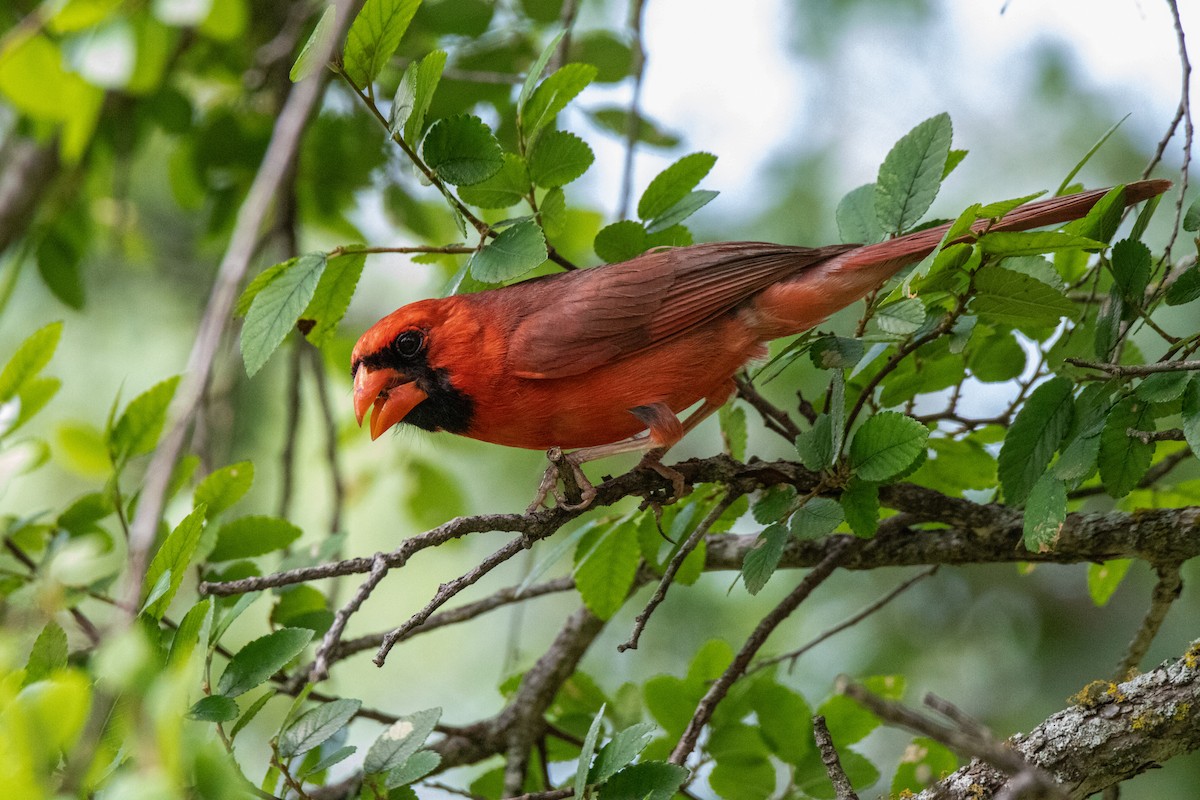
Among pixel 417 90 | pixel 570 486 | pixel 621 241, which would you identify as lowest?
pixel 570 486

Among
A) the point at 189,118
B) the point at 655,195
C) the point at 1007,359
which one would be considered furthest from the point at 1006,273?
the point at 189,118

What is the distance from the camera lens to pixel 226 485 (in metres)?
2.68

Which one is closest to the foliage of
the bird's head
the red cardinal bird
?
the red cardinal bird

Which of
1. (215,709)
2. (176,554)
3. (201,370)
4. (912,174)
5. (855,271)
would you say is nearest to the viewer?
(201,370)

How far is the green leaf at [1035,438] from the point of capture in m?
2.31

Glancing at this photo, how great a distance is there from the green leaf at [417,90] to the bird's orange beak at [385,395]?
97 cm

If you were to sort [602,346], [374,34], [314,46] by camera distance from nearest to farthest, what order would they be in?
[314,46]
[374,34]
[602,346]

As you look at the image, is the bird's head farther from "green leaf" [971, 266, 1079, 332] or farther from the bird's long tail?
"green leaf" [971, 266, 1079, 332]

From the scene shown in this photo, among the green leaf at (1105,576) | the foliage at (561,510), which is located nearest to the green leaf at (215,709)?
the foliage at (561,510)

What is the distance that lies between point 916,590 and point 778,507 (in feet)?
11.4

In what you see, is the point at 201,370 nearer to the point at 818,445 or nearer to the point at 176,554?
the point at 176,554

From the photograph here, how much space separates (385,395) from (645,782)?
1.46m

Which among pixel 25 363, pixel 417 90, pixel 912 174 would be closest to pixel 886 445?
pixel 912 174

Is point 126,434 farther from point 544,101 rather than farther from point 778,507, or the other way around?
point 778,507
